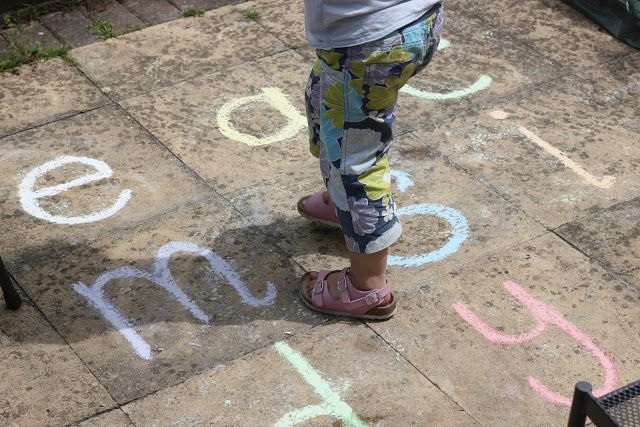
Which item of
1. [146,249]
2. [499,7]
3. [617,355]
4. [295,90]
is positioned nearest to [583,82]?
[499,7]

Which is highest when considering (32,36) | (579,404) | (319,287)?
(579,404)

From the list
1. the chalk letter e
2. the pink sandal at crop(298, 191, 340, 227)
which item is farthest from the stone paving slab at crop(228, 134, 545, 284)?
the chalk letter e

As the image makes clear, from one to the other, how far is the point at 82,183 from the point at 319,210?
0.91 metres

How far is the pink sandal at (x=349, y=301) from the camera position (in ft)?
10.5

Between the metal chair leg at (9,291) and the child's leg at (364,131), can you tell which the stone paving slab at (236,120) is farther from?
the metal chair leg at (9,291)

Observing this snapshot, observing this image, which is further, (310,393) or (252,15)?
(252,15)

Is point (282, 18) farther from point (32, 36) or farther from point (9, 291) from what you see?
point (9, 291)

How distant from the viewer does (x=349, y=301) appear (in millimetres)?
3227

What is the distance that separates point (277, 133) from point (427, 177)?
637 millimetres

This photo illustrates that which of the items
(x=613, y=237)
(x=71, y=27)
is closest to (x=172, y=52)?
(x=71, y=27)

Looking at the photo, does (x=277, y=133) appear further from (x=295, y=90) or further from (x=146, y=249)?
(x=146, y=249)

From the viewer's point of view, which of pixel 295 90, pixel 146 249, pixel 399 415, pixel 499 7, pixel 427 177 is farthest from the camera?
pixel 499 7

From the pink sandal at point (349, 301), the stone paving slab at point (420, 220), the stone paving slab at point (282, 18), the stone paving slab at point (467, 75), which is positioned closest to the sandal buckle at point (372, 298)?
the pink sandal at point (349, 301)

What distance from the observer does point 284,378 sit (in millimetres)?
3033
